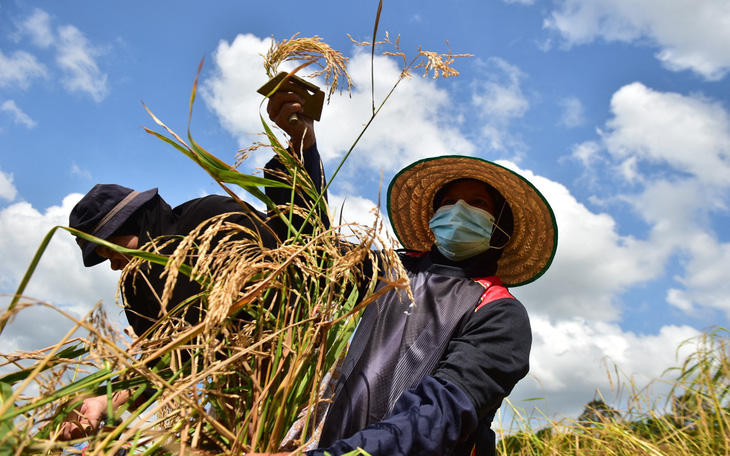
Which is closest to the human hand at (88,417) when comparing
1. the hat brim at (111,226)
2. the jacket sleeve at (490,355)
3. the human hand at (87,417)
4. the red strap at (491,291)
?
the human hand at (87,417)

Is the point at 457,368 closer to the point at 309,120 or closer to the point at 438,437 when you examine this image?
the point at 438,437

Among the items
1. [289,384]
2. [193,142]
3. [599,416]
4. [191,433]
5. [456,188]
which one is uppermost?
[456,188]

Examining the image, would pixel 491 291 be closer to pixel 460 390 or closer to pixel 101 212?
pixel 460 390

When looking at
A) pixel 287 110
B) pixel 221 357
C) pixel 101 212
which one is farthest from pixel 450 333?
pixel 101 212

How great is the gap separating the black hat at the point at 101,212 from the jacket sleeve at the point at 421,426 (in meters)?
1.71

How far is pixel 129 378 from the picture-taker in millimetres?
1138

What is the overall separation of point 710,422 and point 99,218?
10.8 ft

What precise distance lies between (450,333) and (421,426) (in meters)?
0.45

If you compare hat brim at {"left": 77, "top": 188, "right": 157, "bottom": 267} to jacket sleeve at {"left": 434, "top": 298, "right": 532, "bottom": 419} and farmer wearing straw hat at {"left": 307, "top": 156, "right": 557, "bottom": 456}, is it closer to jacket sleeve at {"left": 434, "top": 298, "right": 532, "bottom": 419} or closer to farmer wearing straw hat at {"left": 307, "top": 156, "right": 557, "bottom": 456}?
farmer wearing straw hat at {"left": 307, "top": 156, "right": 557, "bottom": 456}

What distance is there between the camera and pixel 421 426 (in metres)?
1.39

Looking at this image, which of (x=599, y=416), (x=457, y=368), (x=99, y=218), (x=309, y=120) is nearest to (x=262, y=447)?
(x=457, y=368)

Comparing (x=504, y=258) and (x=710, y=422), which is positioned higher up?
(x=504, y=258)

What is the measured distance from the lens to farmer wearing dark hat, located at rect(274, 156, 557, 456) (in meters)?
1.45

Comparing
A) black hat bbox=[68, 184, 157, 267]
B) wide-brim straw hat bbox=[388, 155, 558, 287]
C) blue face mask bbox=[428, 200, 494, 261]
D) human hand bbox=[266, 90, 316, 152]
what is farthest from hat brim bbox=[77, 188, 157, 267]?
blue face mask bbox=[428, 200, 494, 261]
